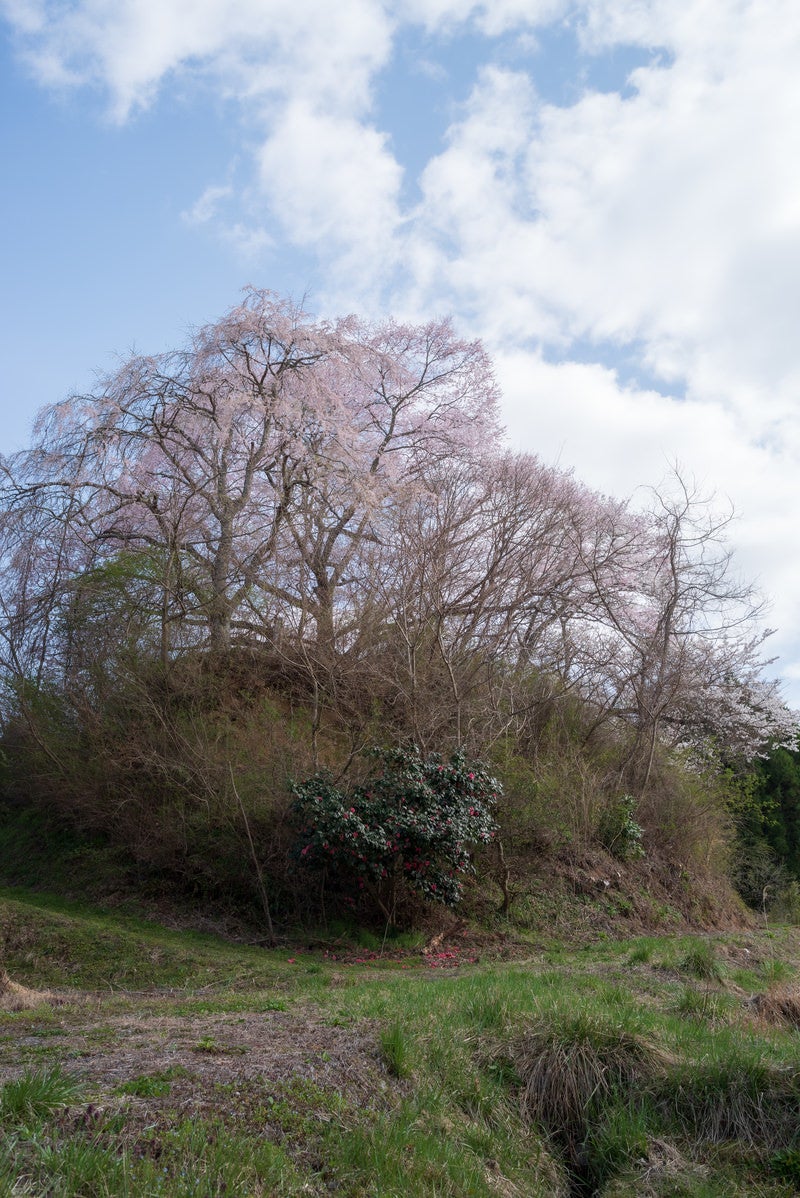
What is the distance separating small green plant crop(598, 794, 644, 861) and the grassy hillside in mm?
7277

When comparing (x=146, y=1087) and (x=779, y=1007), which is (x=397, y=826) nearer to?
(x=779, y=1007)

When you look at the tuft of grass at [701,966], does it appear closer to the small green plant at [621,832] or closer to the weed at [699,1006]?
the weed at [699,1006]

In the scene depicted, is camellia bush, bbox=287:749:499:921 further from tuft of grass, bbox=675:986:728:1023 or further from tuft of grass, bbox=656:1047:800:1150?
tuft of grass, bbox=656:1047:800:1150

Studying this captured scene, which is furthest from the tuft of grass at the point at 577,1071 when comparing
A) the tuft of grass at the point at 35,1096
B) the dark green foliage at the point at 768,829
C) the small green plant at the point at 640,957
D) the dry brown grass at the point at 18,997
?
the dark green foliage at the point at 768,829

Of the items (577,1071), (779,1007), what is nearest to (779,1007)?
(779,1007)

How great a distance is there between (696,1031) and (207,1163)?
343 centimetres

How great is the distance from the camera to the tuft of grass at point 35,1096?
327 centimetres

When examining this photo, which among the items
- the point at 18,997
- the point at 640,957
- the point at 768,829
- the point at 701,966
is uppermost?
the point at 768,829

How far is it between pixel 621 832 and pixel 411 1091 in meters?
11.1

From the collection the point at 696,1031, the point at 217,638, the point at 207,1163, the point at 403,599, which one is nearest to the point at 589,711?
the point at 403,599

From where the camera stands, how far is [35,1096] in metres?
3.39

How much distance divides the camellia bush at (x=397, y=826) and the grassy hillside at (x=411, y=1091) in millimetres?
3279

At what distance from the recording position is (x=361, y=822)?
10.8 metres

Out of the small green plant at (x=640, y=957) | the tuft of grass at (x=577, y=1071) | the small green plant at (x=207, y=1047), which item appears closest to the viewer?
the small green plant at (x=207, y=1047)
